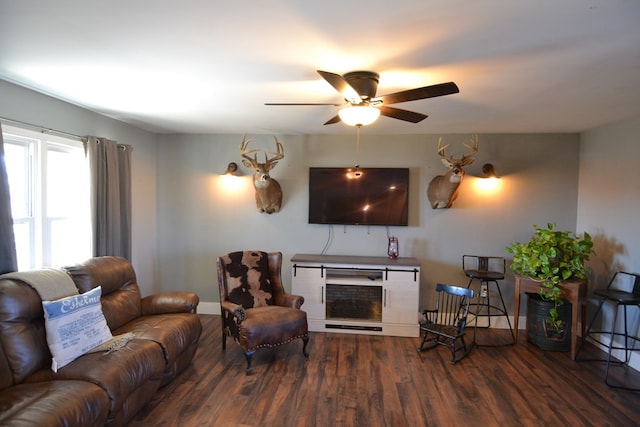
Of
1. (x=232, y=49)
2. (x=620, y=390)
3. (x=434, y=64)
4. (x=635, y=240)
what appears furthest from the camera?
(x=635, y=240)

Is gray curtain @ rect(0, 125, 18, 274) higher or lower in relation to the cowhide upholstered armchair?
higher

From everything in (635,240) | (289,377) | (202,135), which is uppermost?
(202,135)

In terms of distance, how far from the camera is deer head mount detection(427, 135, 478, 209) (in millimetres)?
3926

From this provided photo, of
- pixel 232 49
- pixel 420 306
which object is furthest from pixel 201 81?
pixel 420 306

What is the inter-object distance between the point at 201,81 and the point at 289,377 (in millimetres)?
2685

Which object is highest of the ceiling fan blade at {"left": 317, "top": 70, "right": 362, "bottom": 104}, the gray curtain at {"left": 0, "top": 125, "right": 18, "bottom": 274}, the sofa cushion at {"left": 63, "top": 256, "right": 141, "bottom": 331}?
the ceiling fan blade at {"left": 317, "top": 70, "right": 362, "bottom": 104}

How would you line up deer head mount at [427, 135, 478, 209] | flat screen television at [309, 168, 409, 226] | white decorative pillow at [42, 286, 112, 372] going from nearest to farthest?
white decorative pillow at [42, 286, 112, 372]
deer head mount at [427, 135, 478, 209]
flat screen television at [309, 168, 409, 226]

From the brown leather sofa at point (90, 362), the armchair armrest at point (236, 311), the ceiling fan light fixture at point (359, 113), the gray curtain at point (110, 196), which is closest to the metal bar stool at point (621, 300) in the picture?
the ceiling fan light fixture at point (359, 113)

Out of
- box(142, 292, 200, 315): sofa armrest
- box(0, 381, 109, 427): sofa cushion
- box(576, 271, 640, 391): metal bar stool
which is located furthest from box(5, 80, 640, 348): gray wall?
box(0, 381, 109, 427): sofa cushion

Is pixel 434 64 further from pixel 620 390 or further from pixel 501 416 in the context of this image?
pixel 620 390

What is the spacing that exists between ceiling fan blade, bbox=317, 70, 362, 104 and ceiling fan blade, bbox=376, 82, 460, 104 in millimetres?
211

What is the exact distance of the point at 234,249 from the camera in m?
4.82

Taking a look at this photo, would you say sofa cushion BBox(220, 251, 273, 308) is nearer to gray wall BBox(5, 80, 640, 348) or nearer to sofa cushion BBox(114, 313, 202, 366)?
sofa cushion BBox(114, 313, 202, 366)

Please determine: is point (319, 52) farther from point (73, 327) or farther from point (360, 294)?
point (360, 294)
